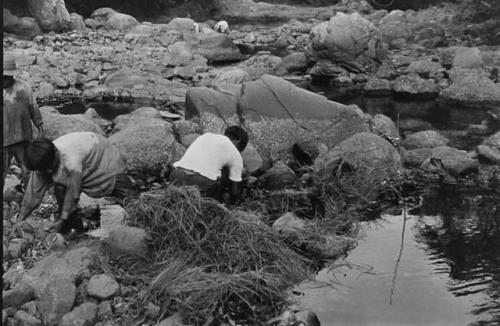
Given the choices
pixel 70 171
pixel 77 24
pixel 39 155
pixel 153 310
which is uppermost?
pixel 39 155

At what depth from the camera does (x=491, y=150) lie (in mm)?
11727

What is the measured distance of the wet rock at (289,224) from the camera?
307 inches

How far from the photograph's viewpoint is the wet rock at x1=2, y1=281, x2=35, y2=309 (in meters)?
5.94

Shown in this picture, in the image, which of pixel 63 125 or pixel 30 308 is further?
pixel 63 125

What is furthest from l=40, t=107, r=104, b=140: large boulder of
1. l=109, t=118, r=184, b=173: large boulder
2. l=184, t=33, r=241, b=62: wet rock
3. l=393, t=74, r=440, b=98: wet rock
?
l=184, t=33, r=241, b=62: wet rock

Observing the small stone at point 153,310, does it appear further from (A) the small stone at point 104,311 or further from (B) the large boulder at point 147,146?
(B) the large boulder at point 147,146

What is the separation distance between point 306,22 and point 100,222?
2672 centimetres

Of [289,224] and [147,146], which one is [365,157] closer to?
[289,224]

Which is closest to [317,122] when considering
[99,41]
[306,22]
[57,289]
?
[57,289]

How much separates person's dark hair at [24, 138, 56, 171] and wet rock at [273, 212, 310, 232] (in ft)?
8.31

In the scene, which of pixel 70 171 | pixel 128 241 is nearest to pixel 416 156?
pixel 128 241

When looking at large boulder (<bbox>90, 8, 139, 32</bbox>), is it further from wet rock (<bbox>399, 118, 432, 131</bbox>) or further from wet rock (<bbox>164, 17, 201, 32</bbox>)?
wet rock (<bbox>399, 118, 432, 131</bbox>)

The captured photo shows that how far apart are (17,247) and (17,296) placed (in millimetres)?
1089

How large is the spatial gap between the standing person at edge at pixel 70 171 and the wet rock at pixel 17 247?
0.28 metres
